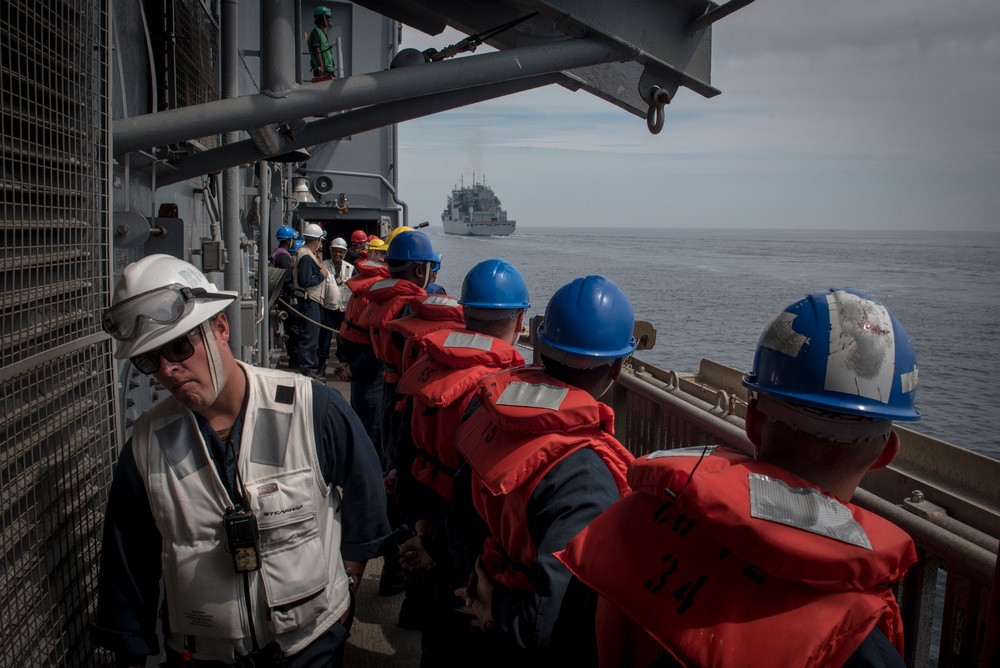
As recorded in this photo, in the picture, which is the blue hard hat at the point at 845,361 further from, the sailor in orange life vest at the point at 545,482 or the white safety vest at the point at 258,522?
the white safety vest at the point at 258,522

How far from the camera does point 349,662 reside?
3738 millimetres

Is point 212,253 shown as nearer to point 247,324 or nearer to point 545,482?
point 247,324

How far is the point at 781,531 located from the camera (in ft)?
3.92

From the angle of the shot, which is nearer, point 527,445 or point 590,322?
point 527,445

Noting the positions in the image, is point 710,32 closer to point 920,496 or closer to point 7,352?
point 920,496

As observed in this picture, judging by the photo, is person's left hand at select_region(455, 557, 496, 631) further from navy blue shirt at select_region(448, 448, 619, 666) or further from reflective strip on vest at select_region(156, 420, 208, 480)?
reflective strip on vest at select_region(156, 420, 208, 480)

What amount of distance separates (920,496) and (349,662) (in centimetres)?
275

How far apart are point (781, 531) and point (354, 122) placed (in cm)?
347

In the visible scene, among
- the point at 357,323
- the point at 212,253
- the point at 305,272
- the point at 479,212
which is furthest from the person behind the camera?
the point at 479,212

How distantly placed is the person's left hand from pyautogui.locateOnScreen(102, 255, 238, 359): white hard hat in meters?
1.08

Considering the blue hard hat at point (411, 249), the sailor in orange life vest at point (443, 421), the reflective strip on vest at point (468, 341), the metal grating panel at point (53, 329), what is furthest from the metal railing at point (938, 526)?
the blue hard hat at point (411, 249)

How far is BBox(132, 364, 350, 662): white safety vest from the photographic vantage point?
209 centimetres

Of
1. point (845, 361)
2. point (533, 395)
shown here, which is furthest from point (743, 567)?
point (533, 395)

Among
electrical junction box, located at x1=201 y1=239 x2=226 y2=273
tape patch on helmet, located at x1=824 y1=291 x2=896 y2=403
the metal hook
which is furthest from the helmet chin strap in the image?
the metal hook
